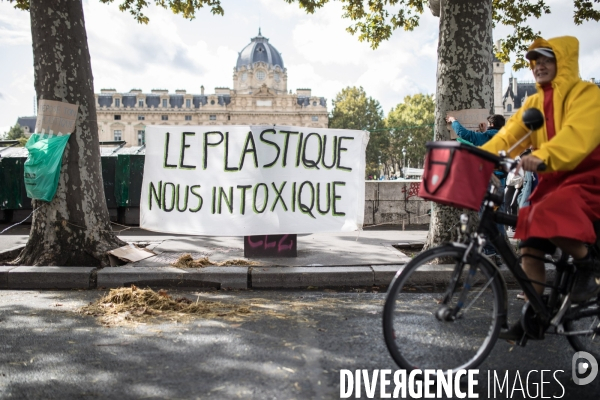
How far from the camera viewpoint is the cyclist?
9.36ft

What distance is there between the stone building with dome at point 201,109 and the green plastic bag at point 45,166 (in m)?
95.6

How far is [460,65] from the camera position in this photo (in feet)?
21.7

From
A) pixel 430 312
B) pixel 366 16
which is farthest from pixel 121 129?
pixel 430 312

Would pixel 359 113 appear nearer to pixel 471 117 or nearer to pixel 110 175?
pixel 110 175

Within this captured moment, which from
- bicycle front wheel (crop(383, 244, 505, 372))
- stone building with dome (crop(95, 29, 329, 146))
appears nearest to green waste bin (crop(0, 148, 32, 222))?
bicycle front wheel (crop(383, 244, 505, 372))

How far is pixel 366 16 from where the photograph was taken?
1190 cm

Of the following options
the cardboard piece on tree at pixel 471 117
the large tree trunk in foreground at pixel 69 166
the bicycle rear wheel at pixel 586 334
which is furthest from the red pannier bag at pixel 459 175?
the large tree trunk in foreground at pixel 69 166

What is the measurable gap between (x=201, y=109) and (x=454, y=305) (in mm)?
105677

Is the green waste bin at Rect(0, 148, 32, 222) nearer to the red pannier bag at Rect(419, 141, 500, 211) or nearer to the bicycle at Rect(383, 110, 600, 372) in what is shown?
the bicycle at Rect(383, 110, 600, 372)

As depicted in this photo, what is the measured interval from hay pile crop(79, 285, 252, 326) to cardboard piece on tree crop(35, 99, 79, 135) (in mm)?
2551

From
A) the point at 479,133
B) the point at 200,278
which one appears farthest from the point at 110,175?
the point at 479,133

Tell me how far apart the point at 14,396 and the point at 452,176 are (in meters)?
2.41

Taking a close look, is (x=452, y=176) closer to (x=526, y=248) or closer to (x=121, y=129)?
(x=526, y=248)

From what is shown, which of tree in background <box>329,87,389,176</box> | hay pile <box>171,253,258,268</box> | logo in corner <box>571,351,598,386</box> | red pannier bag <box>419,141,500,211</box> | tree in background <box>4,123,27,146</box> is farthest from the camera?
tree in background <box>4,123,27,146</box>
